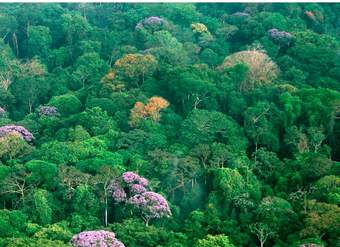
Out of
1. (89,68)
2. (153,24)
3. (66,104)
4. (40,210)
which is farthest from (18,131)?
(153,24)

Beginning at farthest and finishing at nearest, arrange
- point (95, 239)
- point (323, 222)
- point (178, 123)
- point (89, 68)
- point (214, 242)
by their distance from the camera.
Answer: point (89, 68)
point (178, 123)
point (323, 222)
point (214, 242)
point (95, 239)

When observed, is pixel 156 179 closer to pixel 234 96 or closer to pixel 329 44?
pixel 234 96

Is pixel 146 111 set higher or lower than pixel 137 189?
higher

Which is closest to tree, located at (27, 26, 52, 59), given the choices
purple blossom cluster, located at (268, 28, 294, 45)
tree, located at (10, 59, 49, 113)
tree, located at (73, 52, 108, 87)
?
tree, located at (73, 52, 108, 87)

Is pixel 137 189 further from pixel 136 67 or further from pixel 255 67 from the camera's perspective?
pixel 255 67

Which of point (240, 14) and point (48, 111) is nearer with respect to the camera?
point (48, 111)

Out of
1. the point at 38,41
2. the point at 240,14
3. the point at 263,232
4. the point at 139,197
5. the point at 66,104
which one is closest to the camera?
the point at 263,232

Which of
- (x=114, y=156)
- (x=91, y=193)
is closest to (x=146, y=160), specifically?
(x=114, y=156)
